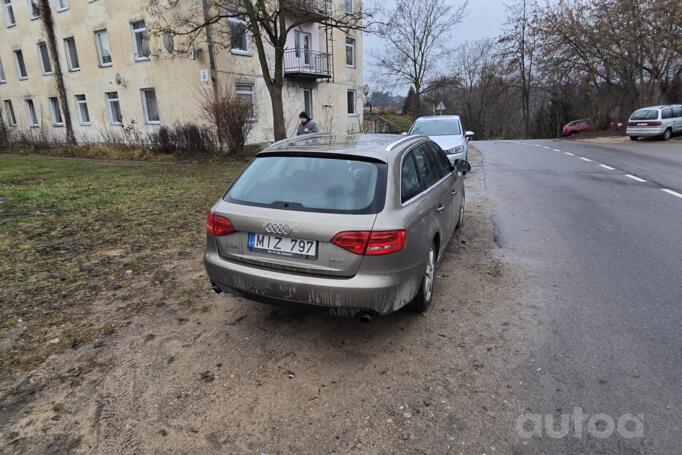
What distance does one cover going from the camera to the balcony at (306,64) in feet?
76.1

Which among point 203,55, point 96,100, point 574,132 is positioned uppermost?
point 203,55

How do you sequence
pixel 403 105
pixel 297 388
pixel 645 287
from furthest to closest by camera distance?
pixel 403 105 → pixel 645 287 → pixel 297 388

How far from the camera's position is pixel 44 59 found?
26547 millimetres

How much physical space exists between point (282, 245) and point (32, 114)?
1291 inches

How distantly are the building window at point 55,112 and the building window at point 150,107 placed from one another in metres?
8.59

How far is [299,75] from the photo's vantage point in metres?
23.7

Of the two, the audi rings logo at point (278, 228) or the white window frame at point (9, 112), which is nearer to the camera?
the audi rings logo at point (278, 228)

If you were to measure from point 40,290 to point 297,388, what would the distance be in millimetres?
3210

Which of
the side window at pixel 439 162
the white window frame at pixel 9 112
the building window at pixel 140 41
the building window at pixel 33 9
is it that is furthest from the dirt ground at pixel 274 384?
the white window frame at pixel 9 112

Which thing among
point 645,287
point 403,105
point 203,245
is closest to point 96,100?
point 203,245

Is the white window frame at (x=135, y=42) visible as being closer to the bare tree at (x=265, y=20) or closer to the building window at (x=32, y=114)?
the bare tree at (x=265, y=20)

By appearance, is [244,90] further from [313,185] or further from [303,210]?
[303,210]

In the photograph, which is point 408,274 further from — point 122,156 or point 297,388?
point 122,156

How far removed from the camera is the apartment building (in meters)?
20.2
